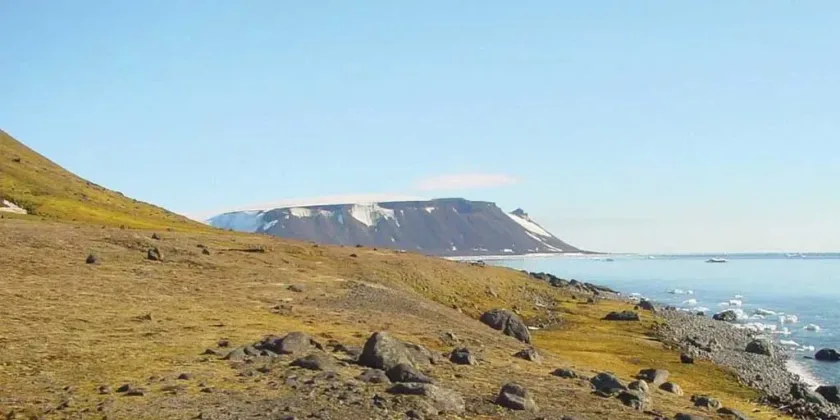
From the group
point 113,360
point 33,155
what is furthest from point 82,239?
point 33,155

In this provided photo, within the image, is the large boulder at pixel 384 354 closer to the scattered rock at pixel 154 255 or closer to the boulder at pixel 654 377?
the boulder at pixel 654 377

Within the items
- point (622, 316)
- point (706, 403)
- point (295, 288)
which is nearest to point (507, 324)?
point (295, 288)

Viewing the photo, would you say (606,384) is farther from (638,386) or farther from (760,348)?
(760,348)

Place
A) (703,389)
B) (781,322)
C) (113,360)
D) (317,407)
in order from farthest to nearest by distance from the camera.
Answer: (781,322)
(703,389)
(113,360)
(317,407)

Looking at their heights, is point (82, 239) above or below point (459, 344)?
above

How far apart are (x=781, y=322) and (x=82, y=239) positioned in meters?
105

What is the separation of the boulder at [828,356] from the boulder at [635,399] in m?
56.1

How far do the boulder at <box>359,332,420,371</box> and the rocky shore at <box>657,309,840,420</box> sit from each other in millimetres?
25588

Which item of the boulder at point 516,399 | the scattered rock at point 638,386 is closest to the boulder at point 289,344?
the boulder at point 516,399

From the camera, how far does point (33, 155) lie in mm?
167125

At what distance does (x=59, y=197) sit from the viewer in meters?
119

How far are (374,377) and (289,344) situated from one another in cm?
580

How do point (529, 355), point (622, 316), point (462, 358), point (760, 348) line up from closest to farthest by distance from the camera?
point (462, 358)
point (529, 355)
point (760, 348)
point (622, 316)

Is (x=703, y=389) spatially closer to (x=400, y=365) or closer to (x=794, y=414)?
(x=794, y=414)
